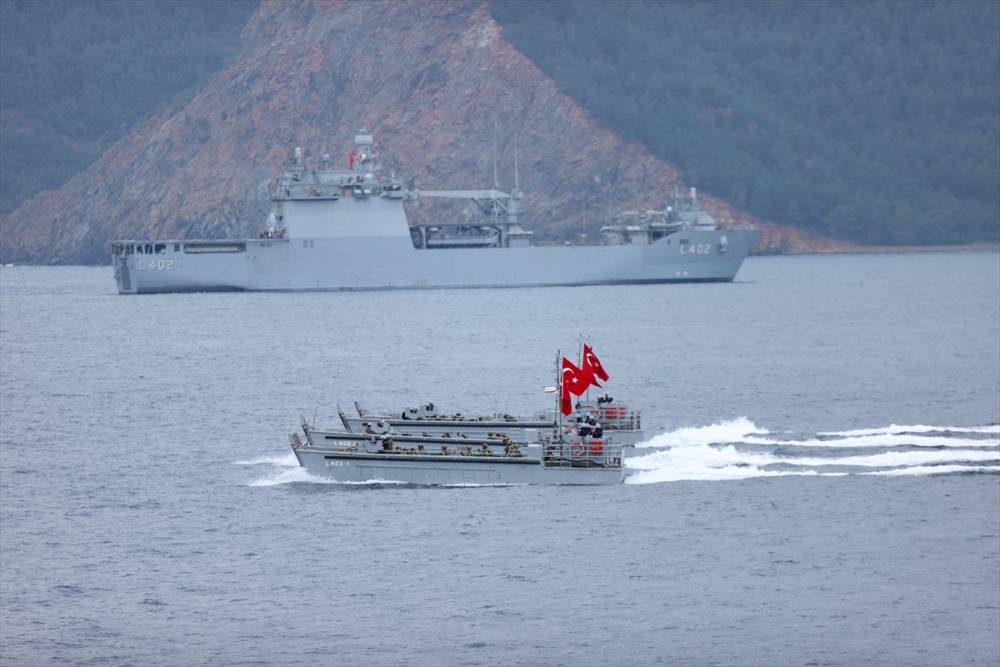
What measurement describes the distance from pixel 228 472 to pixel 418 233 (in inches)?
3214

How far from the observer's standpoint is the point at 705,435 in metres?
51.4

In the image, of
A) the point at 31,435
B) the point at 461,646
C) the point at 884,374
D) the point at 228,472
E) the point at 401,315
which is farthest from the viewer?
the point at 401,315

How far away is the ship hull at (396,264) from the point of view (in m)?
124

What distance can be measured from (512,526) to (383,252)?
85779 millimetres

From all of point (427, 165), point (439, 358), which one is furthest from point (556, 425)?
point (427, 165)

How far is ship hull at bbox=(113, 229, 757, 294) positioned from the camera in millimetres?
123562

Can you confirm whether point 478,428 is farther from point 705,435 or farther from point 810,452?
point 810,452

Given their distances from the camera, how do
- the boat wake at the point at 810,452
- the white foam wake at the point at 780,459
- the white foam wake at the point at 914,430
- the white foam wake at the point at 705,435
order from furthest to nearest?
1. the white foam wake at the point at 914,430
2. the white foam wake at the point at 705,435
3. the white foam wake at the point at 780,459
4. the boat wake at the point at 810,452

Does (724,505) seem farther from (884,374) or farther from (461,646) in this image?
(884,374)

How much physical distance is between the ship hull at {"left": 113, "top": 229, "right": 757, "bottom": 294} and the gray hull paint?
261 feet

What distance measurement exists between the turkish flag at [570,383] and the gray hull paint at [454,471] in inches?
61.8

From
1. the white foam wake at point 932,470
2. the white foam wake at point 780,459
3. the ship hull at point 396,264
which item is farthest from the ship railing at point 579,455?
the ship hull at point 396,264

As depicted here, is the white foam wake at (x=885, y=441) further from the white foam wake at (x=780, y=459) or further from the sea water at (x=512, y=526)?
the white foam wake at (x=780, y=459)

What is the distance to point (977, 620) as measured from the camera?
32.2 meters
